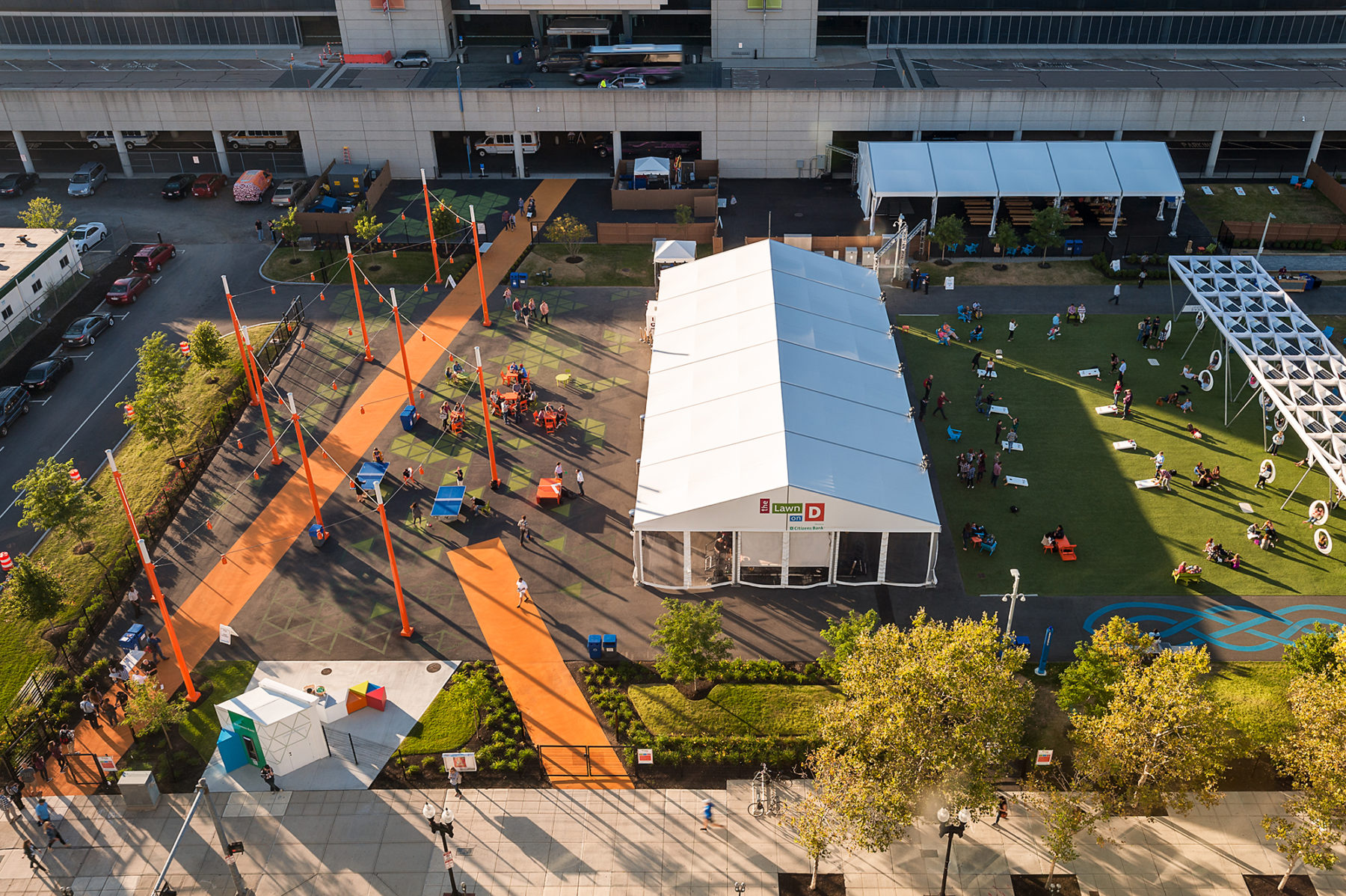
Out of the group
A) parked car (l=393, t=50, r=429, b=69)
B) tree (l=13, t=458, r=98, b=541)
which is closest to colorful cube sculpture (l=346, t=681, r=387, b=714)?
tree (l=13, t=458, r=98, b=541)

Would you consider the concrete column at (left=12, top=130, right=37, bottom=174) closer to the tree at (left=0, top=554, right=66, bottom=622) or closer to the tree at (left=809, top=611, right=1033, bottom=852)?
the tree at (left=0, top=554, right=66, bottom=622)

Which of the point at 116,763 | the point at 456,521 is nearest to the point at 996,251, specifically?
the point at 456,521

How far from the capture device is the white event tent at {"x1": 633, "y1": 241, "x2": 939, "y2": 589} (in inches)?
1768

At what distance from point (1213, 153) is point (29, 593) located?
77520 mm

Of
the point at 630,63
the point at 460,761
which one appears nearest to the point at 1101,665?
the point at 460,761

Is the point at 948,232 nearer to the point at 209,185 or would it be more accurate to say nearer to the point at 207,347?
the point at 207,347

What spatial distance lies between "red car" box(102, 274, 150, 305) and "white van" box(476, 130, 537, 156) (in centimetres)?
2596

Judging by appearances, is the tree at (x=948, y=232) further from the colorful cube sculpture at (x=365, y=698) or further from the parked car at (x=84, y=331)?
the parked car at (x=84, y=331)

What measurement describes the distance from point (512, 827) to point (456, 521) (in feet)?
54.6

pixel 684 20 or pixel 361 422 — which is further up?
pixel 684 20

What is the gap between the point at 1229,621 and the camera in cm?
4447

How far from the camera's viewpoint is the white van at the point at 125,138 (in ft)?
272

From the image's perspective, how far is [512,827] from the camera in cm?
3722

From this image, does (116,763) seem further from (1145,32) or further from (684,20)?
→ (1145,32)
